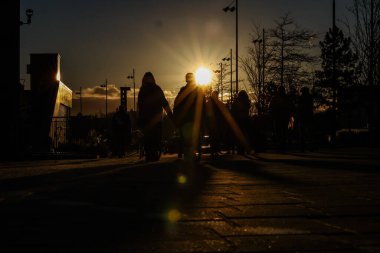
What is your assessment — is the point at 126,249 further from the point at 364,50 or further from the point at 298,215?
the point at 364,50

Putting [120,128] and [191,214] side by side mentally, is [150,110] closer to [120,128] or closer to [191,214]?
[120,128]

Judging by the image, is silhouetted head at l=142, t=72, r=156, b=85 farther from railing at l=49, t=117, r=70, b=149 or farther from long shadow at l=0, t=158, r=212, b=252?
railing at l=49, t=117, r=70, b=149

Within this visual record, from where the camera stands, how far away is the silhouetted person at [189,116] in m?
15.3

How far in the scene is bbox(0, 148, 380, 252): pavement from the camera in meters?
4.46

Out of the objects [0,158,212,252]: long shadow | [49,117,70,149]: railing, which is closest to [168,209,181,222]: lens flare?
[0,158,212,252]: long shadow

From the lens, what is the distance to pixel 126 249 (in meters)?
4.28

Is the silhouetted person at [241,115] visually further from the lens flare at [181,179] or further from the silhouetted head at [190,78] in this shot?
the lens flare at [181,179]

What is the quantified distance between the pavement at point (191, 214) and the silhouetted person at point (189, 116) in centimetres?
557

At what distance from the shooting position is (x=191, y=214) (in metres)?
5.86

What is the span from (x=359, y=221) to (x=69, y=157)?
58.7ft

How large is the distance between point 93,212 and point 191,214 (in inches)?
34.3

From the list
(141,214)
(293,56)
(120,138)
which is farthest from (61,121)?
(141,214)

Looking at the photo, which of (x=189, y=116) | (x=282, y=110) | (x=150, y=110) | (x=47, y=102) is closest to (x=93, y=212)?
(x=189, y=116)

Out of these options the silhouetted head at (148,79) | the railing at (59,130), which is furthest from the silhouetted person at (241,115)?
the railing at (59,130)
